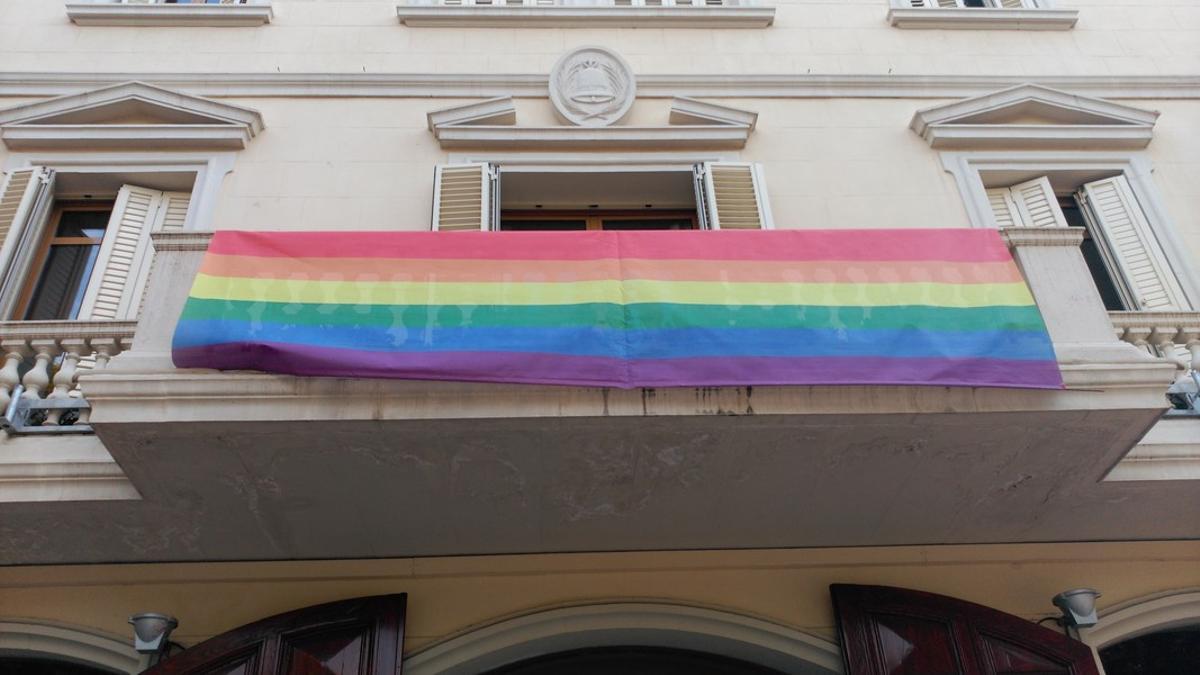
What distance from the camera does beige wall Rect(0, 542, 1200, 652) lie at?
545 cm

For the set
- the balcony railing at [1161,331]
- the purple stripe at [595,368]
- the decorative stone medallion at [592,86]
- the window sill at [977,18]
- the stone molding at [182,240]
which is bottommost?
the purple stripe at [595,368]

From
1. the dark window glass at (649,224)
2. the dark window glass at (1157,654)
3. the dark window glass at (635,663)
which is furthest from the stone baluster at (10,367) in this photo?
the dark window glass at (1157,654)

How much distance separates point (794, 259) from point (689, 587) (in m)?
2.20

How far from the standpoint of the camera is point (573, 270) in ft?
15.6

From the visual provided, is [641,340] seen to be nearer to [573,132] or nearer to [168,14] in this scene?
[573,132]

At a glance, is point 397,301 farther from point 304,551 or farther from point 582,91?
point 582,91

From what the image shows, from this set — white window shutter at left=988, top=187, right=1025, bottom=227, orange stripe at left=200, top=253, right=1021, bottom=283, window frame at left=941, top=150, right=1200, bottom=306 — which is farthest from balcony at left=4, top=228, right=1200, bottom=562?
white window shutter at left=988, top=187, right=1025, bottom=227

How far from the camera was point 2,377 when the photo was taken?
5.16 meters

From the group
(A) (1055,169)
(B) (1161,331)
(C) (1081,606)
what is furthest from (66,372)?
(A) (1055,169)

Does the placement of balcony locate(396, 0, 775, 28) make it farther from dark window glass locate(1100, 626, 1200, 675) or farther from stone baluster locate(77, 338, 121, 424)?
dark window glass locate(1100, 626, 1200, 675)

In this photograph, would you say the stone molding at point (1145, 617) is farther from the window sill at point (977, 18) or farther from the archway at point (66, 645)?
the archway at point (66, 645)

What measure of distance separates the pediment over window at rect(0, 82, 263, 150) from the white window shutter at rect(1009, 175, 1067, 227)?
632 cm

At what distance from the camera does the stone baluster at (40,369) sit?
5.15 meters

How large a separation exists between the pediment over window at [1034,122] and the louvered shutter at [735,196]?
1667 millimetres
